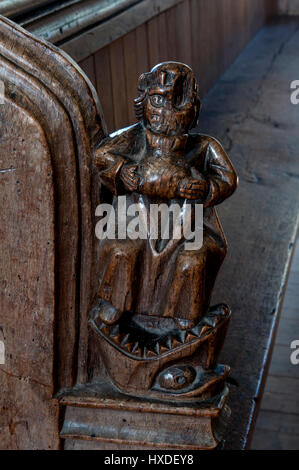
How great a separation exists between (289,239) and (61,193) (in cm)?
99

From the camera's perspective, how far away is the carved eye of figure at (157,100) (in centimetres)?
93

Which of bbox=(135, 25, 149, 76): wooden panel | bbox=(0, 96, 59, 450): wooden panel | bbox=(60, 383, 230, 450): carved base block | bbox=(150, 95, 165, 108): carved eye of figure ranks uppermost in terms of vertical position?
bbox=(135, 25, 149, 76): wooden panel

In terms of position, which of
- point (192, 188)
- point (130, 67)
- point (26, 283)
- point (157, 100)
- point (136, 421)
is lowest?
point (136, 421)

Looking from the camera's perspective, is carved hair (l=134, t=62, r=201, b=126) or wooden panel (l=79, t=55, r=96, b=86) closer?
carved hair (l=134, t=62, r=201, b=126)

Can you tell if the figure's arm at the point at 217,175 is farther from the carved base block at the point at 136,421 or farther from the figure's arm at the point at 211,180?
the carved base block at the point at 136,421

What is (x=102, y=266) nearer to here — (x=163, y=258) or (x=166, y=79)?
(x=163, y=258)

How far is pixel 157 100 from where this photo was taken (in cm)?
93

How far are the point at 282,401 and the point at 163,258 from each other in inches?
51.7

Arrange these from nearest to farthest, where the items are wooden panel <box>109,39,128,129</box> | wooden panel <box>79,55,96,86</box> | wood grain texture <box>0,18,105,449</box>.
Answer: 1. wood grain texture <box>0,18,105,449</box>
2. wooden panel <box>79,55,96,86</box>
3. wooden panel <box>109,39,128,129</box>

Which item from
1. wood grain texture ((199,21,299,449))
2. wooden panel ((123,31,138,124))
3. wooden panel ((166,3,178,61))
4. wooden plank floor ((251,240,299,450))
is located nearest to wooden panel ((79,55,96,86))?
wooden panel ((123,31,138,124))

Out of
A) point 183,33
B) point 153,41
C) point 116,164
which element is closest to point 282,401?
point 153,41

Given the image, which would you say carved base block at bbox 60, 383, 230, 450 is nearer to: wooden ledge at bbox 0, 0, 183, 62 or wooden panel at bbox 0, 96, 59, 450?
wooden panel at bbox 0, 96, 59, 450

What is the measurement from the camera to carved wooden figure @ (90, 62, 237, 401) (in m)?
0.94

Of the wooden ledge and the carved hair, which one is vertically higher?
the wooden ledge
